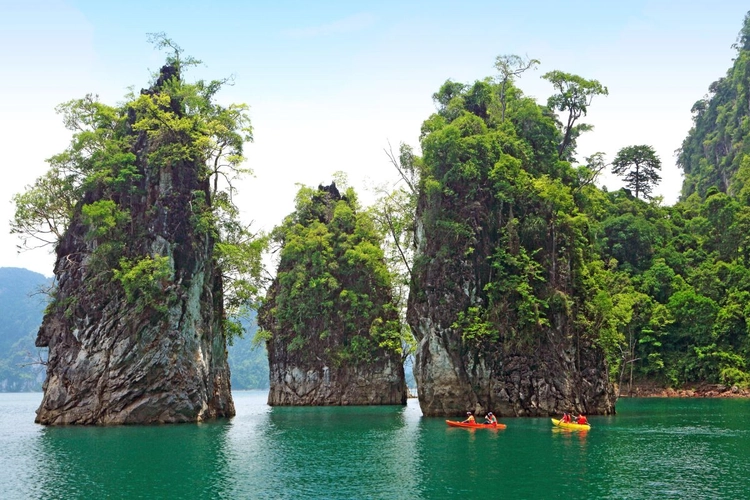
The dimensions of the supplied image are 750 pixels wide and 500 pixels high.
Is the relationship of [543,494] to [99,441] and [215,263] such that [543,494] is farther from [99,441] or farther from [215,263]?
[215,263]

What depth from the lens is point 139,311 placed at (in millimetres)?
45969

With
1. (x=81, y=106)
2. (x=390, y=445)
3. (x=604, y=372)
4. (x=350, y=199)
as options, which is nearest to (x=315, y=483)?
(x=390, y=445)

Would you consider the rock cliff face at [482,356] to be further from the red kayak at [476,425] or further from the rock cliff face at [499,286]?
the red kayak at [476,425]

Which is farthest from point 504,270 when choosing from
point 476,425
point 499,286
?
point 476,425

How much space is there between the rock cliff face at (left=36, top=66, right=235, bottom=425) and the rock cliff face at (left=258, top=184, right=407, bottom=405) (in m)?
22.2

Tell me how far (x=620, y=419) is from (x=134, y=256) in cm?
3594

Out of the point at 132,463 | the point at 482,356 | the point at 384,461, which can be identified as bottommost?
the point at 132,463

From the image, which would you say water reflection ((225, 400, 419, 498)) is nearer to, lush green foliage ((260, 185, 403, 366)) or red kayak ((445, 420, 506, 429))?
red kayak ((445, 420, 506, 429))

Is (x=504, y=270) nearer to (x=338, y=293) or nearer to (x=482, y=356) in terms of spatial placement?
(x=482, y=356)

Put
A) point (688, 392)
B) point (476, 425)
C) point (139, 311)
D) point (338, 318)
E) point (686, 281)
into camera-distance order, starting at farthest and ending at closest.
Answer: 1. point (686, 281)
2. point (688, 392)
3. point (338, 318)
4. point (139, 311)
5. point (476, 425)

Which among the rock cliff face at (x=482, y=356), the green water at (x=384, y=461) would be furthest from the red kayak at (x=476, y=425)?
the rock cliff face at (x=482, y=356)

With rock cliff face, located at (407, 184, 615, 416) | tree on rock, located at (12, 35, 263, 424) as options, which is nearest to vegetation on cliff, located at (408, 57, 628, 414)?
rock cliff face, located at (407, 184, 615, 416)

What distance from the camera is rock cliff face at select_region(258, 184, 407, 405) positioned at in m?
72.5

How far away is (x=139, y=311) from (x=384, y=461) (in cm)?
2301
